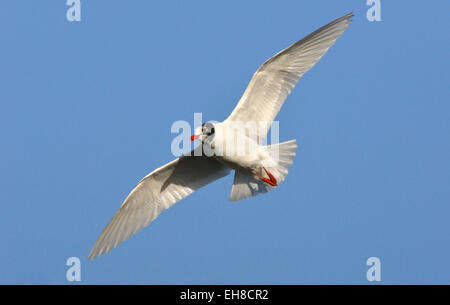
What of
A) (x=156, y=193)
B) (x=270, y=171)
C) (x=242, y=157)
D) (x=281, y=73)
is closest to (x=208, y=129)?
(x=242, y=157)

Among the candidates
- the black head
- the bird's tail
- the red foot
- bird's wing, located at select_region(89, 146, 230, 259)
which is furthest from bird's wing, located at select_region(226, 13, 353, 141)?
bird's wing, located at select_region(89, 146, 230, 259)

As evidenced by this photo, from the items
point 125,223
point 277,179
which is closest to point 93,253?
point 125,223

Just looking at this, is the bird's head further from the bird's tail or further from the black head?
the bird's tail

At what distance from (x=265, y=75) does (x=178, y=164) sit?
203 cm

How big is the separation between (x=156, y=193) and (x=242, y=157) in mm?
1737

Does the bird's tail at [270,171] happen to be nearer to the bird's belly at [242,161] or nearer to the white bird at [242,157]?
the white bird at [242,157]

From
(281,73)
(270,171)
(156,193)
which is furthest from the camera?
(156,193)

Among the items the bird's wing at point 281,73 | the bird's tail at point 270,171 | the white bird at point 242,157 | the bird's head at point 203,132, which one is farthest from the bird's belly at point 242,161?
the bird's wing at point 281,73

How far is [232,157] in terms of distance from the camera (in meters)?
10.3

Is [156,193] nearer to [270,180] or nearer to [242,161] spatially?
[242,161]

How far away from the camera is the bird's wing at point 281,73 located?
405 inches

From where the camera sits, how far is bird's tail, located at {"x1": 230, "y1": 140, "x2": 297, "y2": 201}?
1055 centimetres

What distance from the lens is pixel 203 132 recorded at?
10195 millimetres

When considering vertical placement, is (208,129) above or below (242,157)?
above
